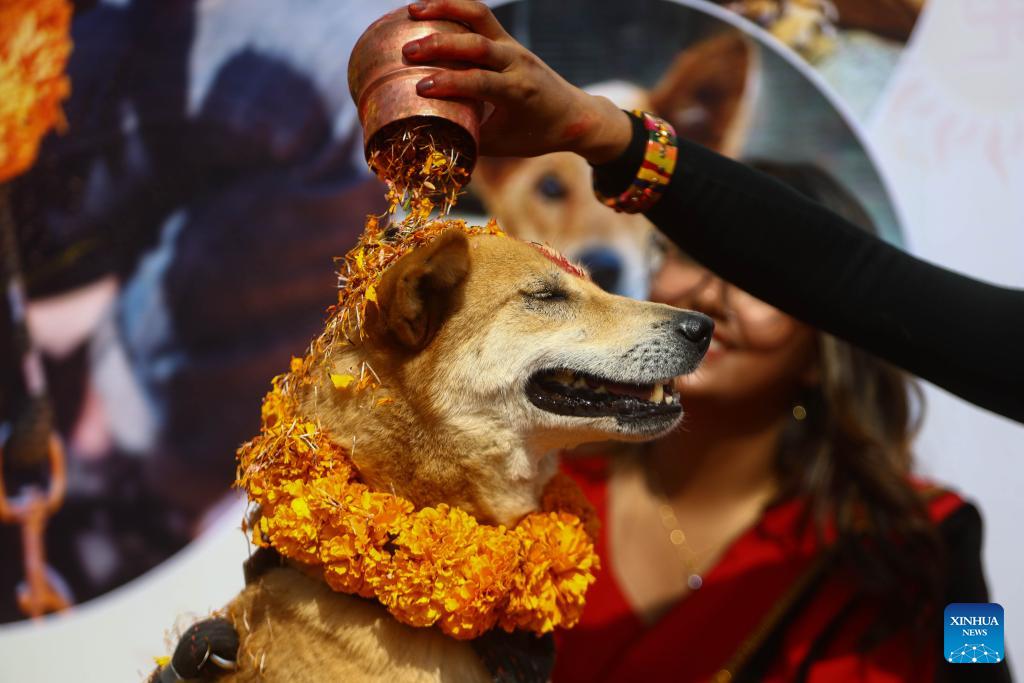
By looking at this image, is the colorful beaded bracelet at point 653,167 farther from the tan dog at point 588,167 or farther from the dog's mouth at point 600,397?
the tan dog at point 588,167

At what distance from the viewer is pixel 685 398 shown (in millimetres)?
2072

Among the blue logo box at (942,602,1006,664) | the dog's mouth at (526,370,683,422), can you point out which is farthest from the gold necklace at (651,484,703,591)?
the dog's mouth at (526,370,683,422)

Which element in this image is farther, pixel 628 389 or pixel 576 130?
pixel 628 389

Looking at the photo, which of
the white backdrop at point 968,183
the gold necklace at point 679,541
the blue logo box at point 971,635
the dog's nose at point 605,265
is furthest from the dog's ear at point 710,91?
the blue logo box at point 971,635

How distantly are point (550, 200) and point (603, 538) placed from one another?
38.2 inches

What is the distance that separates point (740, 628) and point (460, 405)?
3.59 ft

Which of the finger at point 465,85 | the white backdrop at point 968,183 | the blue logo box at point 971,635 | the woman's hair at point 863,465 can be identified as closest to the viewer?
the finger at point 465,85

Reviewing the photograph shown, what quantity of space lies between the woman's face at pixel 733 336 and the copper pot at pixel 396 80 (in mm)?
1061

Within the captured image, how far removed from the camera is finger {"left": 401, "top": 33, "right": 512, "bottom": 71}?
997mm

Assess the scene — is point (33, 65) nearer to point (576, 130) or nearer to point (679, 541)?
point (576, 130)

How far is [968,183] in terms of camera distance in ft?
7.48

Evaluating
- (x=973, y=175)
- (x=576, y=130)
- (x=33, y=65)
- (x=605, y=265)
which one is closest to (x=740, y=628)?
(x=605, y=265)

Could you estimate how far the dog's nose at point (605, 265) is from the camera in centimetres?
242

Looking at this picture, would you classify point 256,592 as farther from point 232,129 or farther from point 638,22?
point 638,22
